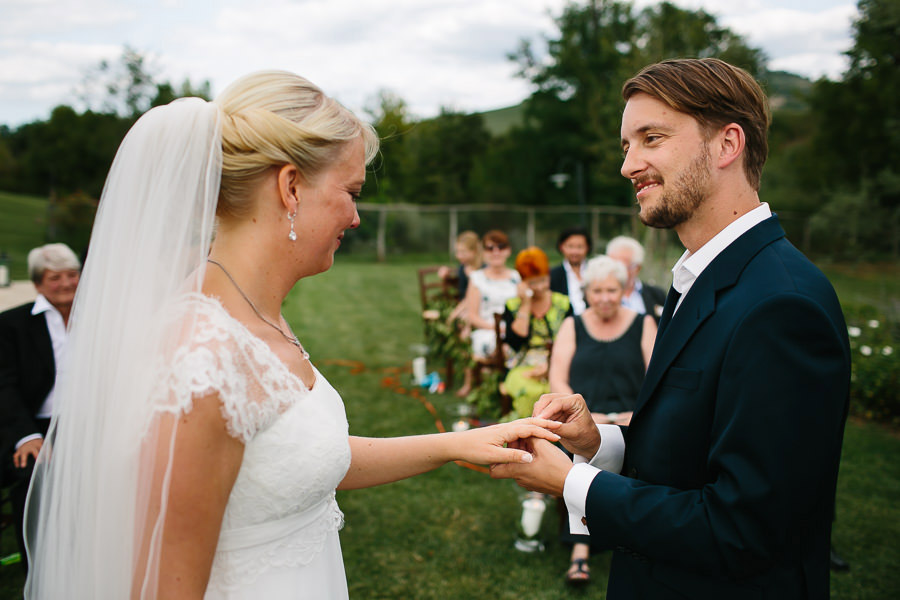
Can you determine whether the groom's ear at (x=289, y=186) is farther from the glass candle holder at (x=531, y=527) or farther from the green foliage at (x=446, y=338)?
the green foliage at (x=446, y=338)

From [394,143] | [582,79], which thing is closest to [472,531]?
[582,79]

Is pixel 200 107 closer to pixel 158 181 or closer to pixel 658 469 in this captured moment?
pixel 158 181

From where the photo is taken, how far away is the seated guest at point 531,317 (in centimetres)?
576

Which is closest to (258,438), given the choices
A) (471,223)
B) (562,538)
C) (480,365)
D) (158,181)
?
(158,181)

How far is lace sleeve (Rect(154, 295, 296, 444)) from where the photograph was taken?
54.6 inches

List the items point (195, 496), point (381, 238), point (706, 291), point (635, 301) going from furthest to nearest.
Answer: point (381, 238), point (635, 301), point (706, 291), point (195, 496)

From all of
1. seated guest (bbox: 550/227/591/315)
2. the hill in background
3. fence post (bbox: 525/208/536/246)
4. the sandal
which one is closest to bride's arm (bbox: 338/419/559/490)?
the hill in background

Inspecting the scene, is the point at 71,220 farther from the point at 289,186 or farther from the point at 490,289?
the point at 289,186

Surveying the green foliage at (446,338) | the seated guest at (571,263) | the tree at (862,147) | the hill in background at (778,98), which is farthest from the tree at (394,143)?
the seated guest at (571,263)

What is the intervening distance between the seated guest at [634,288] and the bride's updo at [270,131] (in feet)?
15.8

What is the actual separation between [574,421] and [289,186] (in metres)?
1.14

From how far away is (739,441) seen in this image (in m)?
1.39

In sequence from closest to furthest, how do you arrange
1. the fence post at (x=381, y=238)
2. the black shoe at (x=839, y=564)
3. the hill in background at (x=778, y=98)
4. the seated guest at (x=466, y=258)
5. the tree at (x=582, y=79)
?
the black shoe at (x=839, y=564), the seated guest at (x=466, y=258), the hill in background at (x=778, y=98), the fence post at (x=381, y=238), the tree at (x=582, y=79)

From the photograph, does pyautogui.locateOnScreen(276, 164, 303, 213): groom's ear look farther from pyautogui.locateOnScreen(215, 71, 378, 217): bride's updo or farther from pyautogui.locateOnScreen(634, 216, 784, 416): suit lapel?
pyautogui.locateOnScreen(634, 216, 784, 416): suit lapel
